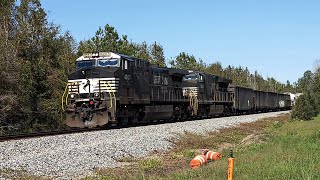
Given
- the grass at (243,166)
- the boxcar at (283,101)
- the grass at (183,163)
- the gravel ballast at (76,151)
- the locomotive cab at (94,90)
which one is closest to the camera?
the grass at (243,166)

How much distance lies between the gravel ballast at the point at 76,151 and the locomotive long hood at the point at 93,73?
12.3 ft

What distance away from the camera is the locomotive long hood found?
2025 cm

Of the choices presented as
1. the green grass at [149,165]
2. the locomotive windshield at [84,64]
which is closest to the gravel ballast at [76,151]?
the green grass at [149,165]

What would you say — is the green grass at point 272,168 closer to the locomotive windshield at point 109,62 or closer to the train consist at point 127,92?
the train consist at point 127,92

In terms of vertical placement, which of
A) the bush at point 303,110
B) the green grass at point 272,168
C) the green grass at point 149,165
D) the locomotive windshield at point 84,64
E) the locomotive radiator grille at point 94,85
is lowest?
the green grass at point 149,165

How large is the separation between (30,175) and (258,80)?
125413mm

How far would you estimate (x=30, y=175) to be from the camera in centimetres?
941

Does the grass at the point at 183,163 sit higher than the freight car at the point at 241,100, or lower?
lower

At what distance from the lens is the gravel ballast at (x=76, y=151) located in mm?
10227

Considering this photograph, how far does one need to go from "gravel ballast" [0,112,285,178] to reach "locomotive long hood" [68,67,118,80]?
3.74 meters

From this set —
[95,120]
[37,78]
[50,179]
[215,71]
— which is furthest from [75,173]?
[215,71]

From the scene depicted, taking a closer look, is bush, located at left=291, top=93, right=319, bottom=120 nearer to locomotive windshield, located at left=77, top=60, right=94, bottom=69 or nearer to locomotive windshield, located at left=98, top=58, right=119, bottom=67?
locomotive windshield, located at left=98, top=58, right=119, bottom=67

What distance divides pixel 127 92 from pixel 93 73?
205 centimetres

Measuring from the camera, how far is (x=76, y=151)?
12422mm
